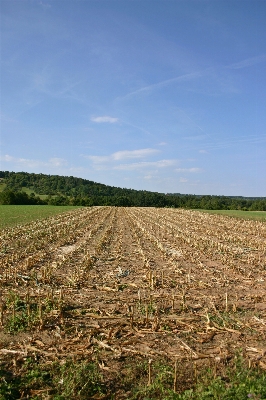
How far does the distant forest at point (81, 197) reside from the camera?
342 feet

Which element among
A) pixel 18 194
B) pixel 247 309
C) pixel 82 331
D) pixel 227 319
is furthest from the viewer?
pixel 18 194

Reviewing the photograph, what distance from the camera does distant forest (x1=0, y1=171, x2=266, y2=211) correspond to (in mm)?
104188

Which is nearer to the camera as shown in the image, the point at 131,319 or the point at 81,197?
the point at 131,319

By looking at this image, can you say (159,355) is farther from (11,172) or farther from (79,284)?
(11,172)

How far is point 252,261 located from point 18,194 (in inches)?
3547

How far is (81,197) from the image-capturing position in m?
112

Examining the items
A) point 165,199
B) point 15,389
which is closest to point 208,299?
point 15,389

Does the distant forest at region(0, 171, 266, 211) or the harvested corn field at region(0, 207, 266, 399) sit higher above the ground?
the distant forest at region(0, 171, 266, 211)

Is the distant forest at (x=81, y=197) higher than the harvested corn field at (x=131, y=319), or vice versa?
the distant forest at (x=81, y=197)

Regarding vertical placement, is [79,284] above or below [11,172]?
below

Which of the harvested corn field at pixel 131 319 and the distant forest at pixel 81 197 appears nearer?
the harvested corn field at pixel 131 319

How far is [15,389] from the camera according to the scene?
201 inches

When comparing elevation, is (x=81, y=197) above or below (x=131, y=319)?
above

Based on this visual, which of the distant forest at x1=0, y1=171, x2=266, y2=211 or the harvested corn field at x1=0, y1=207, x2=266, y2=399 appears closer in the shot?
the harvested corn field at x1=0, y1=207, x2=266, y2=399
